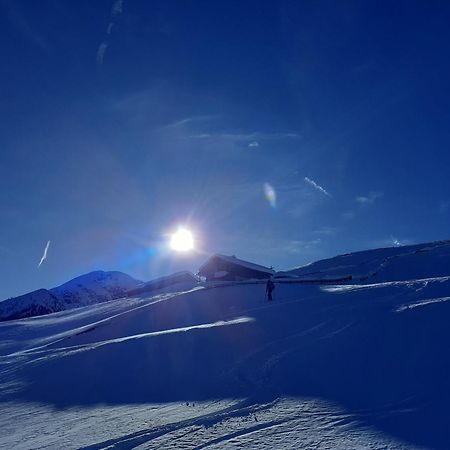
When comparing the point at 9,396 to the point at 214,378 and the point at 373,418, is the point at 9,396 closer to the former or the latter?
the point at 214,378

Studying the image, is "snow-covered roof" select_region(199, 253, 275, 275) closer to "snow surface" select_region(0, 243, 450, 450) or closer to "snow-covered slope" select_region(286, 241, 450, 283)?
"snow-covered slope" select_region(286, 241, 450, 283)

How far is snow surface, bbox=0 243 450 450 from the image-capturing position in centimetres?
795

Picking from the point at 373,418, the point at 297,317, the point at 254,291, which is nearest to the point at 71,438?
the point at 373,418

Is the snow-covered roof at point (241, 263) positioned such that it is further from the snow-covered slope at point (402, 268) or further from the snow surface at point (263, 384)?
the snow surface at point (263, 384)

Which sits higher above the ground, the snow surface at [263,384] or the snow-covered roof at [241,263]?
the snow-covered roof at [241,263]

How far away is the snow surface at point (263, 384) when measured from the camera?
7949 mm

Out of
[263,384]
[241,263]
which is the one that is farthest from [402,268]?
[263,384]

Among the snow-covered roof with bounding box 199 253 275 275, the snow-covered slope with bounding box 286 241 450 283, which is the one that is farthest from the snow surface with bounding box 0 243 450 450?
the snow-covered roof with bounding box 199 253 275 275

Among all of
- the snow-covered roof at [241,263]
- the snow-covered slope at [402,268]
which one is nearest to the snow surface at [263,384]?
the snow-covered slope at [402,268]

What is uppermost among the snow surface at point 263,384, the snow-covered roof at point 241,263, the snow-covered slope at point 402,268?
the snow-covered roof at point 241,263

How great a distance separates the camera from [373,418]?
8.15 metres

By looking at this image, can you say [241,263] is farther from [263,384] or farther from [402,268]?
[263,384]

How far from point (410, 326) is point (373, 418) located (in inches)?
256

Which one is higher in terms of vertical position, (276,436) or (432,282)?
(432,282)
